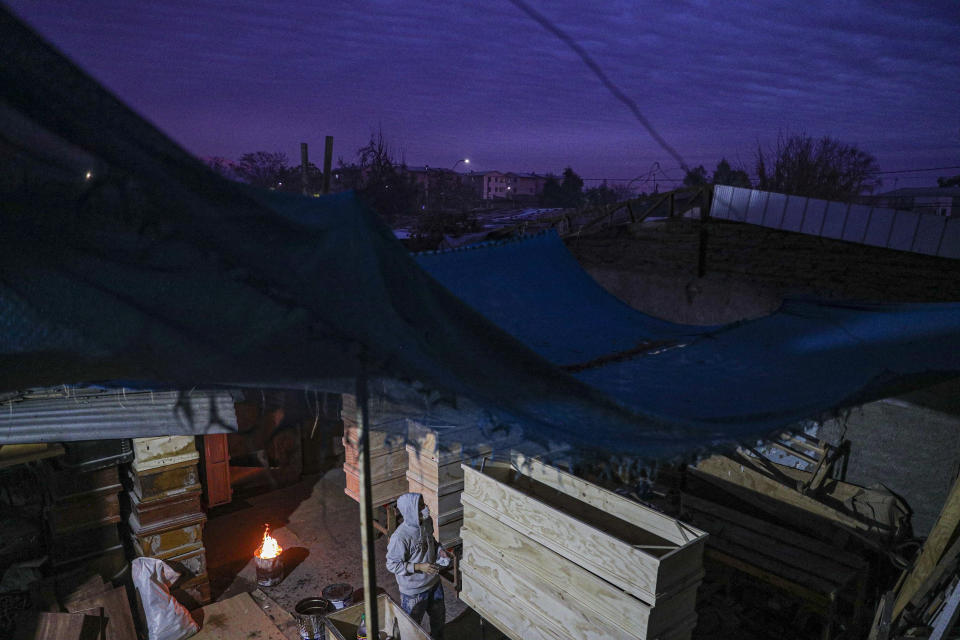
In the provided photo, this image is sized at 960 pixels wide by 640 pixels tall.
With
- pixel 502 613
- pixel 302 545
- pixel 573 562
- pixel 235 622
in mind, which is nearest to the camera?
pixel 573 562

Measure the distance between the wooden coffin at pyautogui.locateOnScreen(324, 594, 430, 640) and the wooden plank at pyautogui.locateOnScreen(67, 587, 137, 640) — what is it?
1.99 meters

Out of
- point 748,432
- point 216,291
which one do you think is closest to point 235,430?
point 216,291

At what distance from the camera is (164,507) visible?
5.98m

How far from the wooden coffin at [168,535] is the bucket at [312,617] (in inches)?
56.3

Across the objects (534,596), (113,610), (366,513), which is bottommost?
(113,610)

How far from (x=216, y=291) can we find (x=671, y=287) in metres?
8.95

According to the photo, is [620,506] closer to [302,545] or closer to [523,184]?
[302,545]

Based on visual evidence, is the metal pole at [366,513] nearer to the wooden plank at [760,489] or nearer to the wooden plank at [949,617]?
the wooden plank at [949,617]

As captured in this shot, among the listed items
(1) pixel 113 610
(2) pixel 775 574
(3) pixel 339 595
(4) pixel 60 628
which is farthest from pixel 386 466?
(2) pixel 775 574

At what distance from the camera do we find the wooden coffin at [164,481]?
230 inches

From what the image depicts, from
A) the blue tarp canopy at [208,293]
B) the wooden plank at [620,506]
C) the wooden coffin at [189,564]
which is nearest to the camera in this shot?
the blue tarp canopy at [208,293]

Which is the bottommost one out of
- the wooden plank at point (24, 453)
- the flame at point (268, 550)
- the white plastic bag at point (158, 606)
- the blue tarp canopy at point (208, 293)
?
the flame at point (268, 550)

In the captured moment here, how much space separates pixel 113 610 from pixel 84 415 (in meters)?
2.78

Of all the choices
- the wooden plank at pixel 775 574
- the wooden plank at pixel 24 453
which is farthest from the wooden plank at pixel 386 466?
the wooden plank at pixel 775 574
